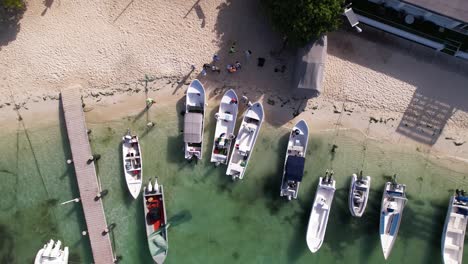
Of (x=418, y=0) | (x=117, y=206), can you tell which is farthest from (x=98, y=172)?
(x=418, y=0)

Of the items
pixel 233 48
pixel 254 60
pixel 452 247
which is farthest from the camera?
pixel 254 60

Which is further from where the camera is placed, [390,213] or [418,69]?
[418,69]

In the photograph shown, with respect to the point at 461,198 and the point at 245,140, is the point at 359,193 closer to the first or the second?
the point at 461,198

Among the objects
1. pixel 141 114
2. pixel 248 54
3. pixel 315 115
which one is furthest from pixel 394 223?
pixel 141 114

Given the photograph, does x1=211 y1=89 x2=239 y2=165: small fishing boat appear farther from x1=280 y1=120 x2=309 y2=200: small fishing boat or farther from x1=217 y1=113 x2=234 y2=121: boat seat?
x1=280 y1=120 x2=309 y2=200: small fishing boat

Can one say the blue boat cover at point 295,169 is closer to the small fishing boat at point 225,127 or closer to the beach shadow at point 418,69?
the small fishing boat at point 225,127

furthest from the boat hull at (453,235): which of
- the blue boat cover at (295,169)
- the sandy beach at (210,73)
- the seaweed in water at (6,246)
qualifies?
the seaweed in water at (6,246)
